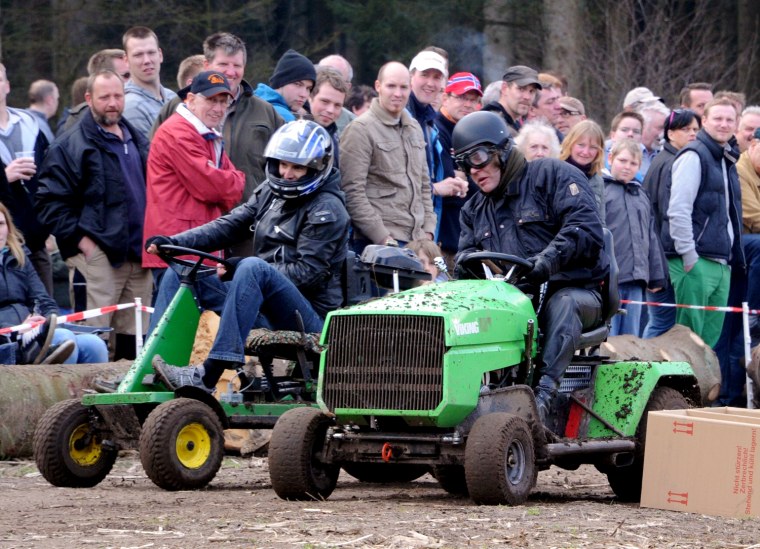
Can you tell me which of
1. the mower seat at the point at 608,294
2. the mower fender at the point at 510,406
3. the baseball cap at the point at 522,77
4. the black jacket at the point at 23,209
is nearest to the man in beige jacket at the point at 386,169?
the baseball cap at the point at 522,77

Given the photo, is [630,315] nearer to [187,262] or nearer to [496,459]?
[187,262]

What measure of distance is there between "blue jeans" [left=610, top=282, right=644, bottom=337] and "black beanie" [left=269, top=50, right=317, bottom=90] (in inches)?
130

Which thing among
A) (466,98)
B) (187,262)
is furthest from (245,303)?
(466,98)

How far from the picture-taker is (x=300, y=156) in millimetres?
9273

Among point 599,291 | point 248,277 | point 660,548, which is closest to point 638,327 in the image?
point 599,291

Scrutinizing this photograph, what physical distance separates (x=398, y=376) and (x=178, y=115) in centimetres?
419

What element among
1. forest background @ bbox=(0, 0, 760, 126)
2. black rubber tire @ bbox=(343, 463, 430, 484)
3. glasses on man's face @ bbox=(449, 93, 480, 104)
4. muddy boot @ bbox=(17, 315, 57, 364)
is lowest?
black rubber tire @ bbox=(343, 463, 430, 484)

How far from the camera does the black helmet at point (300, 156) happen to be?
366 inches

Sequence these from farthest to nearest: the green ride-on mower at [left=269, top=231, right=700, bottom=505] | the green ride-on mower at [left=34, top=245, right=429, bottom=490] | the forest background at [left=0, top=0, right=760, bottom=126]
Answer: the forest background at [left=0, top=0, right=760, bottom=126] < the green ride-on mower at [left=34, top=245, right=429, bottom=490] < the green ride-on mower at [left=269, top=231, right=700, bottom=505]

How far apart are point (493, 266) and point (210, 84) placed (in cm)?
323

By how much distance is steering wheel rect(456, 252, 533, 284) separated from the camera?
27.3ft

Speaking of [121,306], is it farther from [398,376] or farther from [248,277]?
[398,376]

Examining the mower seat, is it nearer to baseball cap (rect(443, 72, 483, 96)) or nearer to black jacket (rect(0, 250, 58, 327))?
black jacket (rect(0, 250, 58, 327))

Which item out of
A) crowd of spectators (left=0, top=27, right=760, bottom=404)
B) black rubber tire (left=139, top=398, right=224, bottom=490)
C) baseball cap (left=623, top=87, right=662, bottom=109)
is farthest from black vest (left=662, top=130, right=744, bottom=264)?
black rubber tire (left=139, top=398, right=224, bottom=490)
